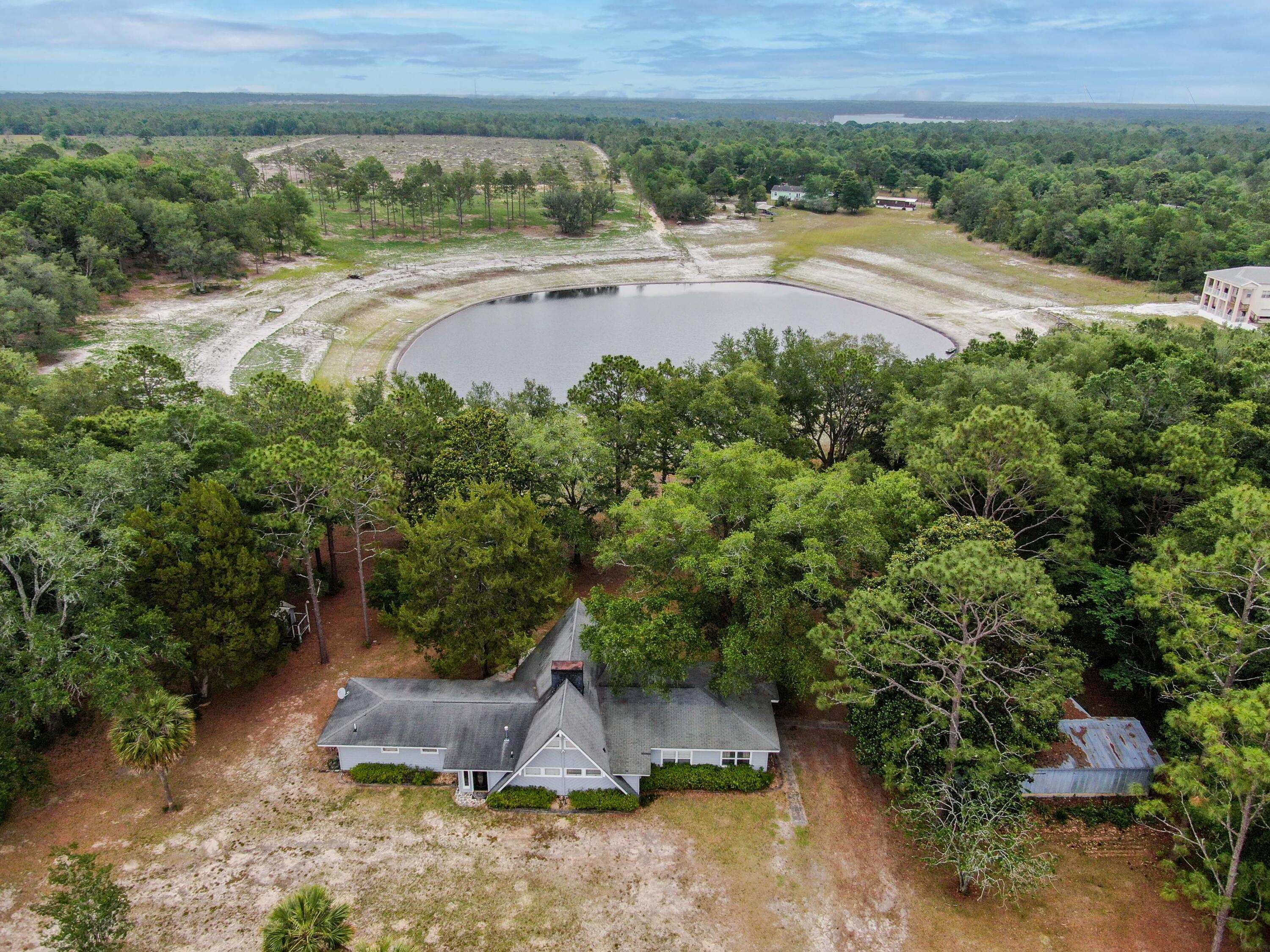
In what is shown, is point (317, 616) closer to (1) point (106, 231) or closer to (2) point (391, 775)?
(2) point (391, 775)

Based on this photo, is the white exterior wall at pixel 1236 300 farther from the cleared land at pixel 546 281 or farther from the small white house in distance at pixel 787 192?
the small white house in distance at pixel 787 192

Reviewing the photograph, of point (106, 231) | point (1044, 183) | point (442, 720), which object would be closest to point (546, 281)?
point (106, 231)

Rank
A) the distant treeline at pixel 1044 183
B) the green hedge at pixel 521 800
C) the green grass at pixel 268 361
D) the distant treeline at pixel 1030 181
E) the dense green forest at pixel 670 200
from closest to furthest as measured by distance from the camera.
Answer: the green hedge at pixel 521 800 < the green grass at pixel 268 361 < the dense green forest at pixel 670 200 < the distant treeline at pixel 1044 183 < the distant treeline at pixel 1030 181

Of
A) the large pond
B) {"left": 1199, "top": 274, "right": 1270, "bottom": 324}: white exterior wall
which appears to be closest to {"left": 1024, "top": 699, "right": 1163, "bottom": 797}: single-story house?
the large pond

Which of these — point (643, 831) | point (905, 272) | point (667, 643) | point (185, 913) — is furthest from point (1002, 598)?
point (905, 272)

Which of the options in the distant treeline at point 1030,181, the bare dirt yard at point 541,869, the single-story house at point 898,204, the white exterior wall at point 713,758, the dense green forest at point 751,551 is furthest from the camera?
the single-story house at point 898,204

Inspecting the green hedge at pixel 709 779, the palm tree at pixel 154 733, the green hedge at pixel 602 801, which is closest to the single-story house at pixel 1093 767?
the green hedge at pixel 709 779

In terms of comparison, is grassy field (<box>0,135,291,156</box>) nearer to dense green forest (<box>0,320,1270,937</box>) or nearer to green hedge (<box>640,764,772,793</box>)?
dense green forest (<box>0,320,1270,937</box>)
